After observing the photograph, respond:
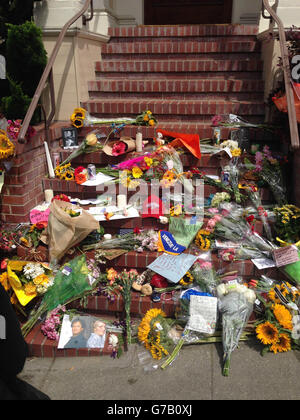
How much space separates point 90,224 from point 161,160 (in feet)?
4.08

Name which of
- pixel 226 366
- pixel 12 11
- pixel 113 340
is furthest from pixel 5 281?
pixel 12 11

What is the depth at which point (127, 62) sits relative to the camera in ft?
18.0

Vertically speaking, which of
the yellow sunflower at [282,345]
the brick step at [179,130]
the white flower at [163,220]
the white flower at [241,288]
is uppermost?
the brick step at [179,130]

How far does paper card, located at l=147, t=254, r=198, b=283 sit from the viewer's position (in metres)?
3.16

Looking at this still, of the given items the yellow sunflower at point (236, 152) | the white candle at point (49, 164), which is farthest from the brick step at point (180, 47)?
the white candle at point (49, 164)

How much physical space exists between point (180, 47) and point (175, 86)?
0.81 metres

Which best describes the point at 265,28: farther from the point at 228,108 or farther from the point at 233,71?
the point at 228,108

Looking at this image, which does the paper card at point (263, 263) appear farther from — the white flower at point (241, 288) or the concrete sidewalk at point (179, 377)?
the concrete sidewalk at point (179, 377)

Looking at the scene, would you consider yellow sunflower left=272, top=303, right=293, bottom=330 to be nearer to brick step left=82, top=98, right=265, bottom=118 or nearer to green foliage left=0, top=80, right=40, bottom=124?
brick step left=82, top=98, right=265, bottom=118

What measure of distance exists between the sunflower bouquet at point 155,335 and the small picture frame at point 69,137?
2.48 metres

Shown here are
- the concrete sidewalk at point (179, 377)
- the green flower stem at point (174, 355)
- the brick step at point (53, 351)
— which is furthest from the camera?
the brick step at point (53, 351)

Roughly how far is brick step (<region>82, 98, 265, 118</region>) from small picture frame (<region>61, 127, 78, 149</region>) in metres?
0.68

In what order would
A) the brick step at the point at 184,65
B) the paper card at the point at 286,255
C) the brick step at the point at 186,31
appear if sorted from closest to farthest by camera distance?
1. the paper card at the point at 286,255
2. the brick step at the point at 184,65
3. the brick step at the point at 186,31

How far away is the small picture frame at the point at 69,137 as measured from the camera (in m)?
4.52
